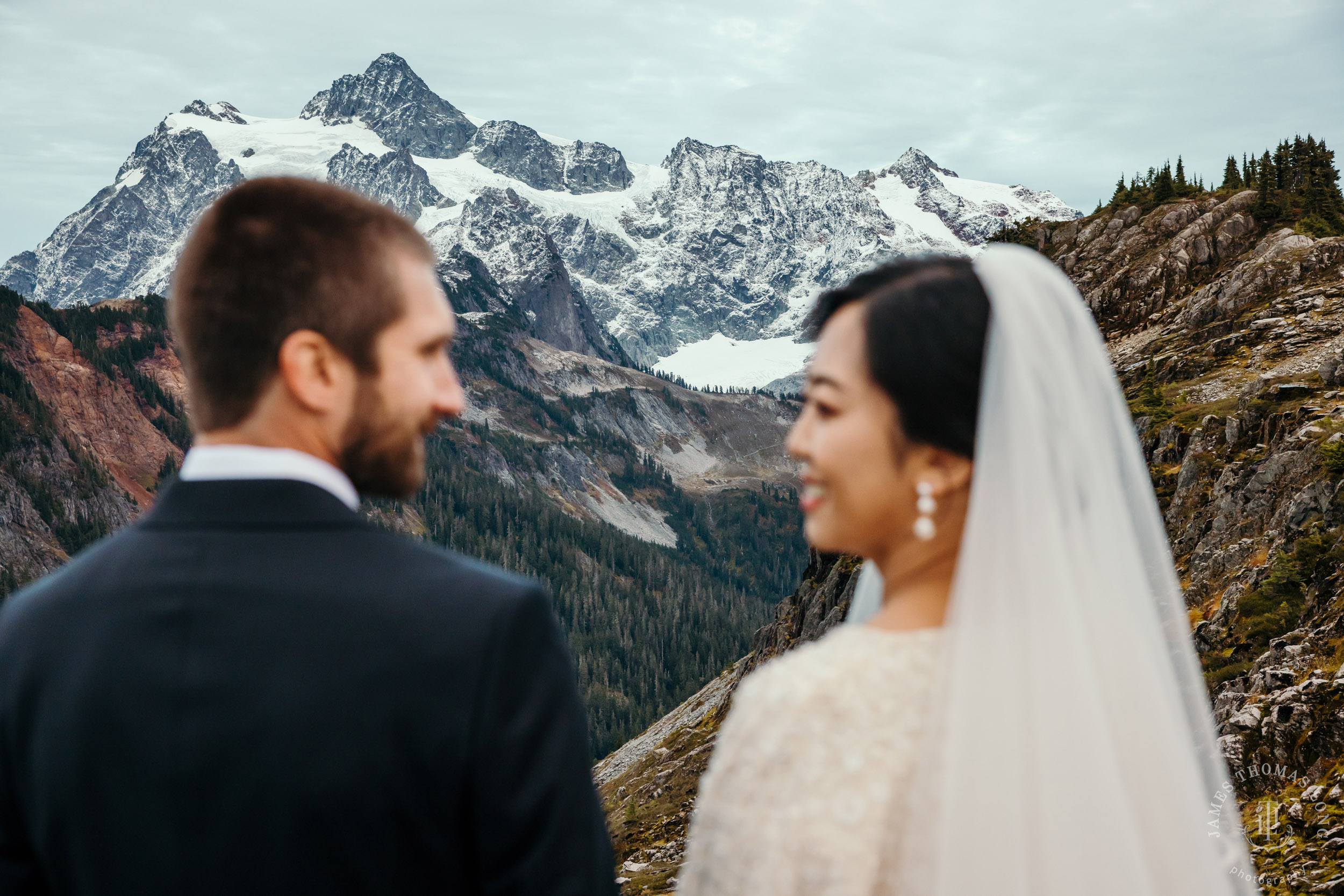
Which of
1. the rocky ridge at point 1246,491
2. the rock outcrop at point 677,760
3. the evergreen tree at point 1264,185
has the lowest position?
the rock outcrop at point 677,760

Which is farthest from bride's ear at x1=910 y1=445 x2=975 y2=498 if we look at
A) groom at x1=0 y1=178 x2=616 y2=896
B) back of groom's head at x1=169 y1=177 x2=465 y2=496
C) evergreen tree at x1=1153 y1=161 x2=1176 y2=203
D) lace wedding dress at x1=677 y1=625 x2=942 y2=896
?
evergreen tree at x1=1153 y1=161 x2=1176 y2=203

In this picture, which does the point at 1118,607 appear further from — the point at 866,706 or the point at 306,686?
the point at 306,686

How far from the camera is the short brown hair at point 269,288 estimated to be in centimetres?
286

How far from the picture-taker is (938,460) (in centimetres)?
322

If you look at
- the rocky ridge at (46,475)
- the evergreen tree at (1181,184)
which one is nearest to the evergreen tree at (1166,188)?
the evergreen tree at (1181,184)

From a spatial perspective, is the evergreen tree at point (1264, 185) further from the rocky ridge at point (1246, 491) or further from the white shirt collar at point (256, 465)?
the white shirt collar at point (256, 465)

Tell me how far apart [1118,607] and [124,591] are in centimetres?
319

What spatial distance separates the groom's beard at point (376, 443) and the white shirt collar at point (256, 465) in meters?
0.08

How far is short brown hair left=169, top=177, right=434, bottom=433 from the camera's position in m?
2.86

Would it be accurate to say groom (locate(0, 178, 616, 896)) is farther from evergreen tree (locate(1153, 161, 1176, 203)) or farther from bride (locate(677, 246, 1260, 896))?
evergreen tree (locate(1153, 161, 1176, 203))

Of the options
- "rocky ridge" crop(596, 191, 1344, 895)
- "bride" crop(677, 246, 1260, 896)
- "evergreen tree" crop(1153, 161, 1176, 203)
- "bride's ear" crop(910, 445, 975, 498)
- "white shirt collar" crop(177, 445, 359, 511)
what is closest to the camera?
"bride" crop(677, 246, 1260, 896)

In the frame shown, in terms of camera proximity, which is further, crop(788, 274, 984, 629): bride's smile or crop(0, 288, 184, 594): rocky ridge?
crop(0, 288, 184, 594): rocky ridge

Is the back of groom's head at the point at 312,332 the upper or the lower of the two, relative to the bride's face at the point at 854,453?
upper

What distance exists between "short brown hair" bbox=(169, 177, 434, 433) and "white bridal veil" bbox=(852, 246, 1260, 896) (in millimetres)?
2002
